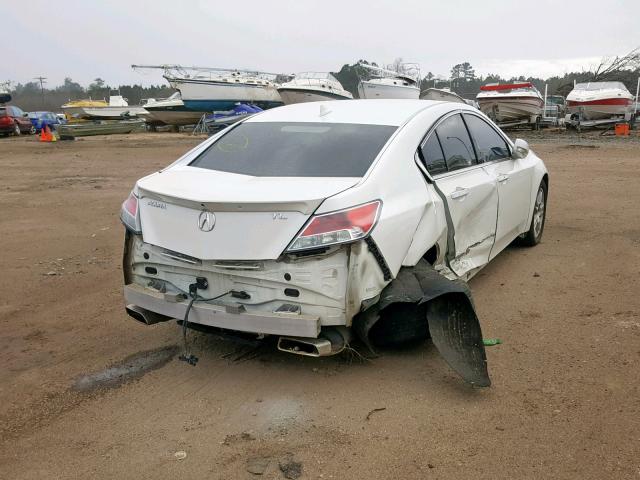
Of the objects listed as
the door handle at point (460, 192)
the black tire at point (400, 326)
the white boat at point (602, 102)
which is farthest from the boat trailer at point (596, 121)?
the black tire at point (400, 326)

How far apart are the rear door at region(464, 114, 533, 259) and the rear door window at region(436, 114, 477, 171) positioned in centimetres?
15

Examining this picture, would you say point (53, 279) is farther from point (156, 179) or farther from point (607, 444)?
point (607, 444)

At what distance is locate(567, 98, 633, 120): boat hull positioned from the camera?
24.7m

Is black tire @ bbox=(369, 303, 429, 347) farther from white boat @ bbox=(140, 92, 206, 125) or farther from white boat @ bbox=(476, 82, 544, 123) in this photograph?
white boat @ bbox=(140, 92, 206, 125)

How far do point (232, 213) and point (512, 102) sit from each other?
25251mm

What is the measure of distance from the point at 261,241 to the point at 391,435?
4.04 feet

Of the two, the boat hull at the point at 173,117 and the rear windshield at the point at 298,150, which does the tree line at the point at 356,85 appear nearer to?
the boat hull at the point at 173,117

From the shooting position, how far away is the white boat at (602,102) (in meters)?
→ 24.7

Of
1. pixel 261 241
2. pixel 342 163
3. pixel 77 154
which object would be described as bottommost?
pixel 77 154

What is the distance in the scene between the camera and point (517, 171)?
5.65m

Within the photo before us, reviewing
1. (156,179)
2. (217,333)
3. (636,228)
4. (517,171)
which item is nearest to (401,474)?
(217,333)

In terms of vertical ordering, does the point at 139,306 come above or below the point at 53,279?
above

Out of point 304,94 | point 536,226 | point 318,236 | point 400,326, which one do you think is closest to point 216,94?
point 304,94

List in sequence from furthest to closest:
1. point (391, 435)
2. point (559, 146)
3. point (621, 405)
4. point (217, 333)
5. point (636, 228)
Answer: point (559, 146)
point (636, 228)
point (217, 333)
point (621, 405)
point (391, 435)
